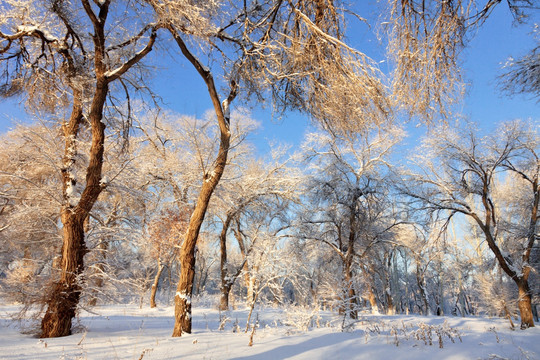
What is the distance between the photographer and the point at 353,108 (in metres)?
4.00

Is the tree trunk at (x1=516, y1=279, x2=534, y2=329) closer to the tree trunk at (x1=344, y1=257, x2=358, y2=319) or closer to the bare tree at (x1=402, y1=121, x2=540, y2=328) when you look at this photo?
the bare tree at (x1=402, y1=121, x2=540, y2=328)

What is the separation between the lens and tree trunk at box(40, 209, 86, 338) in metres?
5.02

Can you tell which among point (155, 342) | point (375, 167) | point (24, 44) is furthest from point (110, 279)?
point (375, 167)

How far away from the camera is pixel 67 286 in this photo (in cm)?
525

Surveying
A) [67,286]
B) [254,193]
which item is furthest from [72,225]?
[254,193]

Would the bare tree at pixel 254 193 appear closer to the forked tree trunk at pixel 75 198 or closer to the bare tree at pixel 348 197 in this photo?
the bare tree at pixel 348 197

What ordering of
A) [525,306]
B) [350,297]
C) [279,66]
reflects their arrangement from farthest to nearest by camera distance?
[525,306]
[350,297]
[279,66]

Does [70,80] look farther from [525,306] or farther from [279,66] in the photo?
[525,306]

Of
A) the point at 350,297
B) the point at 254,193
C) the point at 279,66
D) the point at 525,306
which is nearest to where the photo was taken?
the point at 279,66

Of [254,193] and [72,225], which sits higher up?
[254,193]

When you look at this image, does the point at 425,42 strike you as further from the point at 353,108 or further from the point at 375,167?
the point at 375,167

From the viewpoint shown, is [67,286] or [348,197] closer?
[67,286]

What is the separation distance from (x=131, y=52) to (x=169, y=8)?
8.07ft

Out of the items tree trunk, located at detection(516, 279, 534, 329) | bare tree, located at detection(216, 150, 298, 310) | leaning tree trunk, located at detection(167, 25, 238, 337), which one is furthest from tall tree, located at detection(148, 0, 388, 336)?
tree trunk, located at detection(516, 279, 534, 329)
